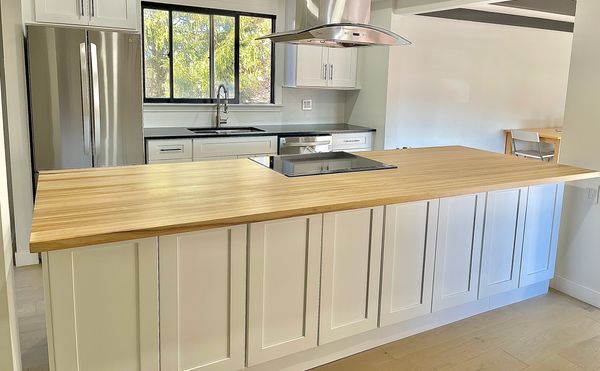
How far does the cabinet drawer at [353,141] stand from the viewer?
499 cm

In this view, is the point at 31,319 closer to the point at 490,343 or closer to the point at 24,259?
the point at 24,259

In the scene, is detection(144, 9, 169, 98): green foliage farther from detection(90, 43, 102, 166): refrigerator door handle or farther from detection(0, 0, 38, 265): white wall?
detection(0, 0, 38, 265): white wall

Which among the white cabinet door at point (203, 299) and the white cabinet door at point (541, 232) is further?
the white cabinet door at point (541, 232)

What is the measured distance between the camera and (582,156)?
3.21 metres

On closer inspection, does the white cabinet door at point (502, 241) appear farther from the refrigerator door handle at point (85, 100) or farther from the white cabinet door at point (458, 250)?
the refrigerator door handle at point (85, 100)

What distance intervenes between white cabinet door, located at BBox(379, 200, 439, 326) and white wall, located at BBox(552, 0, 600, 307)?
132 centimetres

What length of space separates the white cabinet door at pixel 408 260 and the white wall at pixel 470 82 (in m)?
2.57

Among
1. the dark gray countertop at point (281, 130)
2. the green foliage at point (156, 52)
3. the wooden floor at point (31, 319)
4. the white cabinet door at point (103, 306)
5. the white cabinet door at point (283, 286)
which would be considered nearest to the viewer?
the white cabinet door at point (103, 306)

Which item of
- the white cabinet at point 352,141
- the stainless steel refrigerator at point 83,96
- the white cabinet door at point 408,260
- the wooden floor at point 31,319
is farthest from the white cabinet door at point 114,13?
the white cabinet door at point 408,260

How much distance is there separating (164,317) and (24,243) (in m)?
2.32

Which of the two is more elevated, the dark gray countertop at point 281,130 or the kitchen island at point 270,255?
the dark gray countertop at point 281,130

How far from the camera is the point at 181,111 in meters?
4.77

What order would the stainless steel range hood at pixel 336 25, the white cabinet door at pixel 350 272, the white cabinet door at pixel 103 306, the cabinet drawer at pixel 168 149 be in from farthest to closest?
the cabinet drawer at pixel 168 149 → the stainless steel range hood at pixel 336 25 → the white cabinet door at pixel 350 272 → the white cabinet door at pixel 103 306

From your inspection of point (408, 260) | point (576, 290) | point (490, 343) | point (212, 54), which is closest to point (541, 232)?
point (576, 290)
